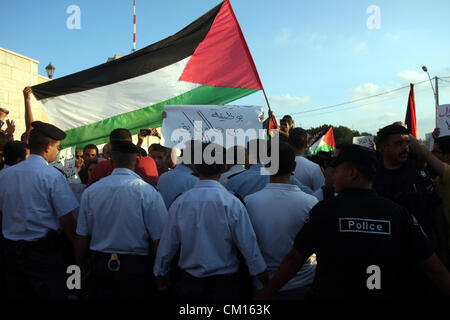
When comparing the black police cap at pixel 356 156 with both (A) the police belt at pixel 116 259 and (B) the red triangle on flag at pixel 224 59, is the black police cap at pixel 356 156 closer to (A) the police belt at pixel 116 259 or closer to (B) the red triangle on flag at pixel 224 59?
(A) the police belt at pixel 116 259

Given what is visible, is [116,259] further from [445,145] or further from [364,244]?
[445,145]

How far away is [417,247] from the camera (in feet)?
6.39

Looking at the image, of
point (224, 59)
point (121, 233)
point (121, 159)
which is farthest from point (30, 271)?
point (224, 59)

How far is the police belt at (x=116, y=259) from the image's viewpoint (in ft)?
9.02

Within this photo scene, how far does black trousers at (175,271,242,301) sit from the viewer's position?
2393mm

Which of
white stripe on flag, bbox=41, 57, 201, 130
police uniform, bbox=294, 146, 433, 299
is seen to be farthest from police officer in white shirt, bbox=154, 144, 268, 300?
white stripe on flag, bbox=41, 57, 201, 130

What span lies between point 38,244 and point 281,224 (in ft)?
7.06

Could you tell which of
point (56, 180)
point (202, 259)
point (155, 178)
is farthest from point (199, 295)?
point (155, 178)

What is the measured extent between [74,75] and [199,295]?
3808mm

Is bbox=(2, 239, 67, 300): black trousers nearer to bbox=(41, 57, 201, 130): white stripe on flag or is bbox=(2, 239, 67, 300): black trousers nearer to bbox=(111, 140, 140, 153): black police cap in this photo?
bbox=(111, 140, 140, 153): black police cap

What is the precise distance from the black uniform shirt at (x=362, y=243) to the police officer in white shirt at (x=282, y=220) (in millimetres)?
432

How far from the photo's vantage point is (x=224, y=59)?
4738 mm

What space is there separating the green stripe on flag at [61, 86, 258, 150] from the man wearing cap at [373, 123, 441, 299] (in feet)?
6.55

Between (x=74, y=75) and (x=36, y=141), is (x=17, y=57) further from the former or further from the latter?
(x=36, y=141)
